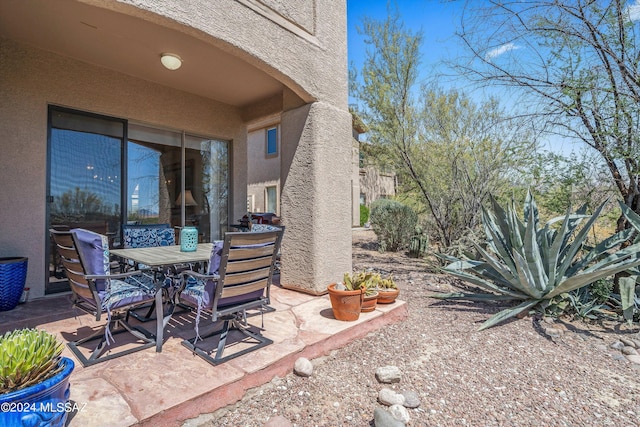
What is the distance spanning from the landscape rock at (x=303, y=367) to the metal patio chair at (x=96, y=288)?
1210 mm

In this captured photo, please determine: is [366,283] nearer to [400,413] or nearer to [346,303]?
[346,303]

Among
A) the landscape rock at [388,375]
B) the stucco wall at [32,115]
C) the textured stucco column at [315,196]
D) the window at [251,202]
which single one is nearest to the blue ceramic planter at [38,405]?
the landscape rock at [388,375]

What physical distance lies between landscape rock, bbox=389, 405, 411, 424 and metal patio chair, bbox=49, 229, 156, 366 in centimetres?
196

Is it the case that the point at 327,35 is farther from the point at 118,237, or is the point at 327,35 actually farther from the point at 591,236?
the point at 591,236

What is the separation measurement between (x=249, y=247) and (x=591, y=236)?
4.99m

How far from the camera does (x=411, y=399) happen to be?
2260 mm

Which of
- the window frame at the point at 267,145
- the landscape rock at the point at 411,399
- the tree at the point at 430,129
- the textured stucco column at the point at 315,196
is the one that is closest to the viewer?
the landscape rock at the point at 411,399

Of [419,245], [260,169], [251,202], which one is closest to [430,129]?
[419,245]

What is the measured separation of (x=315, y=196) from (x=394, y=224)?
5.46 meters

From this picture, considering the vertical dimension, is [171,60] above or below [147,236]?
above

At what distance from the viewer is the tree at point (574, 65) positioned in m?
3.81

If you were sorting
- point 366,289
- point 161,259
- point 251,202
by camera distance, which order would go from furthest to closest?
point 251,202 < point 366,289 < point 161,259

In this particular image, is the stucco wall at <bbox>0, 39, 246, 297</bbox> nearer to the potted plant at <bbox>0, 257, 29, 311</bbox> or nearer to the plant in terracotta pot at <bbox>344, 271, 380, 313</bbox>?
the potted plant at <bbox>0, 257, 29, 311</bbox>

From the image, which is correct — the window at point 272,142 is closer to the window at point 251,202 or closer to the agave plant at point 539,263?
the window at point 251,202
